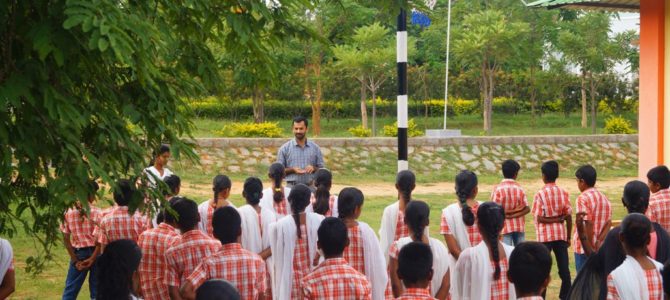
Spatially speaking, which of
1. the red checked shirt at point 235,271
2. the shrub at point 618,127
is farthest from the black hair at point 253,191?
the shrub at point 618,127

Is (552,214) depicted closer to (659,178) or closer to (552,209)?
(552,209)

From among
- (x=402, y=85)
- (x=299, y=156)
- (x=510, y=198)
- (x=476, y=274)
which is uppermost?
(x=402, y=85)

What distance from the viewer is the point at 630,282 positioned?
201 inches

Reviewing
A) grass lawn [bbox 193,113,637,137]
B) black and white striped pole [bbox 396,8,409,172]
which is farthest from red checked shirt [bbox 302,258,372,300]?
grass lawn [bbox 193,113,637,137]

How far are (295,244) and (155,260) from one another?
3.57 ft

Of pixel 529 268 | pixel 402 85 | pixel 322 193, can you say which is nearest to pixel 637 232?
pixel 529 268

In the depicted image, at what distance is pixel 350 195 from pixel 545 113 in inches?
1104

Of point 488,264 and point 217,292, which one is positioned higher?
point 217,292

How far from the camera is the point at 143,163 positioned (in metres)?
5.23

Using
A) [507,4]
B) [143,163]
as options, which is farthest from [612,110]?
[143,163]

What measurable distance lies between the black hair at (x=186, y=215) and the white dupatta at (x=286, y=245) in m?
0.93

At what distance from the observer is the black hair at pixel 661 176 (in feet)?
26.7

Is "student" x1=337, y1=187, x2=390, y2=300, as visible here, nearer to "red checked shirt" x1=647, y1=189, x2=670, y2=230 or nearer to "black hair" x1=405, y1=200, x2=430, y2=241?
"black hair" x1=405, y1=200, x2=430, y2=241

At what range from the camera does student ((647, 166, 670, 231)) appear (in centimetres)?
803
